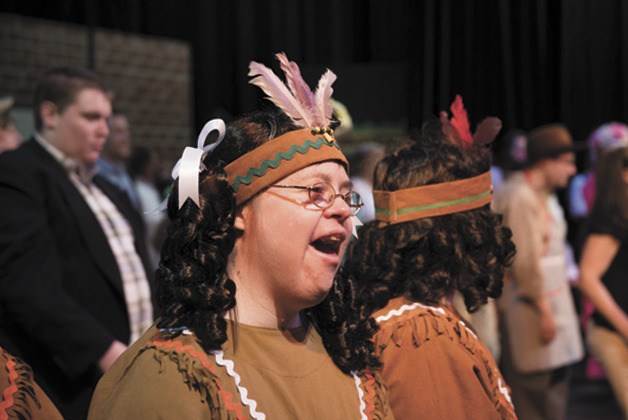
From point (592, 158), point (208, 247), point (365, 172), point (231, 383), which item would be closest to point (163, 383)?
point (231, 383)

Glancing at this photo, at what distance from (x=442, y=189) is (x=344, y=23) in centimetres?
767

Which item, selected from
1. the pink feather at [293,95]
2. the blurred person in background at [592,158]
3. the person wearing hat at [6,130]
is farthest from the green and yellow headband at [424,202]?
the person wearing hat at [6,130]

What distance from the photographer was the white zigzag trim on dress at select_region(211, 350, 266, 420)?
1.65m

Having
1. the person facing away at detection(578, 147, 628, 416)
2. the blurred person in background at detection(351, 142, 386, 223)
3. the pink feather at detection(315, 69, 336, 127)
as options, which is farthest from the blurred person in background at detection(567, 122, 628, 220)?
the pink feather at detection(315, 69, 336, 127)

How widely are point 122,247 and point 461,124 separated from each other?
143 centimetres

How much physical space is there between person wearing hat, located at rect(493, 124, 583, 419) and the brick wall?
4502 mm

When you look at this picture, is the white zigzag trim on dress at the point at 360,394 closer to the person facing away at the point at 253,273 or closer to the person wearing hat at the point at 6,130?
the person facing away at the point at 253,273

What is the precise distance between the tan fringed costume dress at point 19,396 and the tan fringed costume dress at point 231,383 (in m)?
0.12

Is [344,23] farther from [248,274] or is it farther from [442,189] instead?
[248,274]

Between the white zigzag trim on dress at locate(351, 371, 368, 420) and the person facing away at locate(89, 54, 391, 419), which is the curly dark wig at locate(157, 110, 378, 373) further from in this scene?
the white zigzag trim on dress at locate(351, 371, 368, 420)

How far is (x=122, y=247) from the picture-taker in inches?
136

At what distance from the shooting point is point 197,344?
169cm

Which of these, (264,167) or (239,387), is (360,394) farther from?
(264,167)

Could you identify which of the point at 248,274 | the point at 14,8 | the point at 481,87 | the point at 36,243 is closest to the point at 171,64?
the point at 14,8
